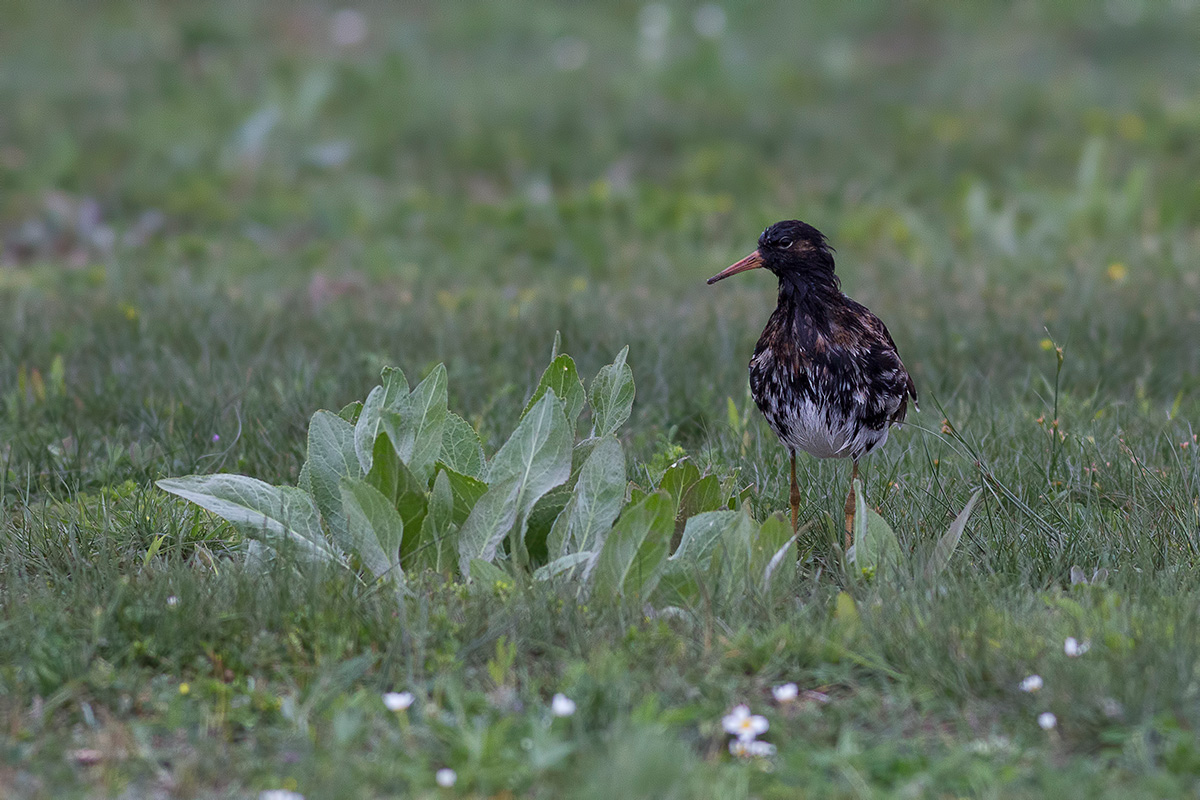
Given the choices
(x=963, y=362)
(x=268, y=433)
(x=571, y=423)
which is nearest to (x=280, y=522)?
(x=571, y=423)

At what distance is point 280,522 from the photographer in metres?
3.49

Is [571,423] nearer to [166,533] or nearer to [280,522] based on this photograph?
[280,522]

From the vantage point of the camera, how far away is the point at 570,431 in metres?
3.55

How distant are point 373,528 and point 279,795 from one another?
100cm

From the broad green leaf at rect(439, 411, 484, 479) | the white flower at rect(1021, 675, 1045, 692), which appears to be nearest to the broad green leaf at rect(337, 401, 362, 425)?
the broad green leaf at rect(439, 411, 484, 479)

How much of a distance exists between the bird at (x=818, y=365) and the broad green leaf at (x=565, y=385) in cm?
51

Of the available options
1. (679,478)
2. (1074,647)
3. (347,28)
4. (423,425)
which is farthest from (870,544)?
(347,28)

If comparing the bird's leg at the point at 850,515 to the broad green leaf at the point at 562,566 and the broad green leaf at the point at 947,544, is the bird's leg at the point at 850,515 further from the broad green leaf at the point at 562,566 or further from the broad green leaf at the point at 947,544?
the broad green leaf at the point at 562,566

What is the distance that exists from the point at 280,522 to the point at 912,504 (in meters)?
1.88

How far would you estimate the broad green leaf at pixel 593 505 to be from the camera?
345 cm

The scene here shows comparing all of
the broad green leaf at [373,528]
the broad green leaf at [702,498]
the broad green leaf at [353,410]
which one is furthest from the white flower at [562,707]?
the broad green leaf at [353,410]

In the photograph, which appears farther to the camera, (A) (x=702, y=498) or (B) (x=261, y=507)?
(A) (x=702, y=498)

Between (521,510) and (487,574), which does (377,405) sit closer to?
(521,510)

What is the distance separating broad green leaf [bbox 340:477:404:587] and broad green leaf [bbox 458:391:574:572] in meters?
0.20
